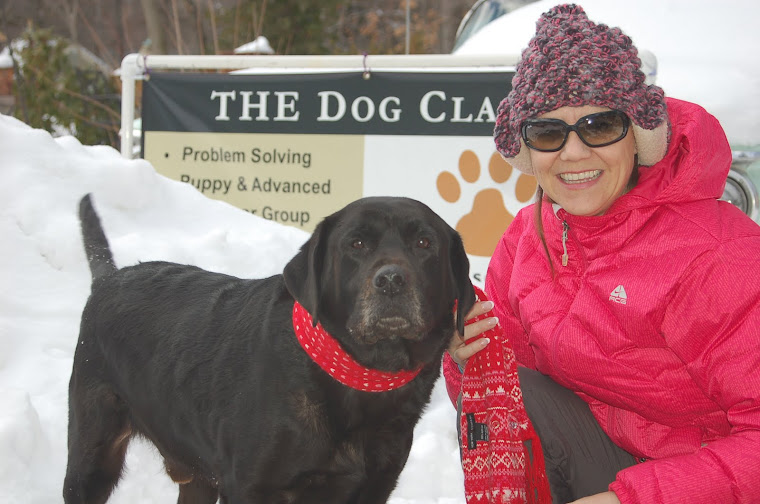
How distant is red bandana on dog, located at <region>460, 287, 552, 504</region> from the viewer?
2525 mm

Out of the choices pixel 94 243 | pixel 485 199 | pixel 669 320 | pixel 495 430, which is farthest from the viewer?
pixel 485 199

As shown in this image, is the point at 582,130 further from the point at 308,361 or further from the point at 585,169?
the point at 308,361

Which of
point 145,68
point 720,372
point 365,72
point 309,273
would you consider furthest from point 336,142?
point 720,372

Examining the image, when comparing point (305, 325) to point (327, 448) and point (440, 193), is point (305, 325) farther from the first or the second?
point (440, 193)

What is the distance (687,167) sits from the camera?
2.21 meters

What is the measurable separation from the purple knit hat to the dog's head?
53cm

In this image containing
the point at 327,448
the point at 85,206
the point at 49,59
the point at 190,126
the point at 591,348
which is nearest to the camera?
the point at 327,448

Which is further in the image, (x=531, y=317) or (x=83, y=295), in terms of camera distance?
(x=83, y=295)

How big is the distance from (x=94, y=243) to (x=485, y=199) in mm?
2746

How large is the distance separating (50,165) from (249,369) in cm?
288

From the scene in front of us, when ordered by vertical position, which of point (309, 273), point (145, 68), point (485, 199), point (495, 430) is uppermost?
point (145, 68)

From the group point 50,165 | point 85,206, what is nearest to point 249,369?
point 85,206

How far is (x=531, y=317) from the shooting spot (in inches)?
104

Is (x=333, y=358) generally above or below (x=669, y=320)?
below
